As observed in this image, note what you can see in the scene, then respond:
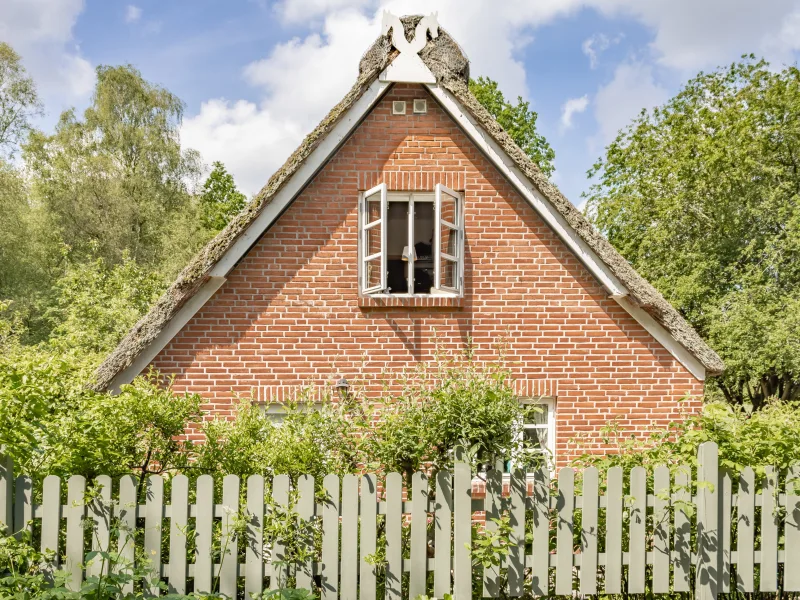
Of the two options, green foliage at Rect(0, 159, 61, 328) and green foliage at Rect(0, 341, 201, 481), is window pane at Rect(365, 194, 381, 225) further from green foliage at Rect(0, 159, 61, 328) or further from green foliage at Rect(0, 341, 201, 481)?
green foliage at Rect(0, 159, 61, 328)

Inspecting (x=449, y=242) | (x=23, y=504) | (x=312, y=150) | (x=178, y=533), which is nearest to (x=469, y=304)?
(x=449, y=242)

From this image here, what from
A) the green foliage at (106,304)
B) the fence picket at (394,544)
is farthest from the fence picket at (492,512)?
the green foliage at (106,304)

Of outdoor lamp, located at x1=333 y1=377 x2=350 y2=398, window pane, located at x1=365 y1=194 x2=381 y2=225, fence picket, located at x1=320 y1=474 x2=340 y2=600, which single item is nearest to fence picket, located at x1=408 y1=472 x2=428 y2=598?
fence picket, located at x1=320 y1=474 x2=340 y2=600

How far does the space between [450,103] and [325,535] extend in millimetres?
5189

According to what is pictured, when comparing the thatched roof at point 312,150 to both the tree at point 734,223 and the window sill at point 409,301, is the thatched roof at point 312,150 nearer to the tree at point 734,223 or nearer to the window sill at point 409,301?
the window sill at point 409,301

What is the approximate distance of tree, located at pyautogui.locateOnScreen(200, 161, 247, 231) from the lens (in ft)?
112

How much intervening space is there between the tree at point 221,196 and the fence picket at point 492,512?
105 feet

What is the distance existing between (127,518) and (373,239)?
4.29 metres

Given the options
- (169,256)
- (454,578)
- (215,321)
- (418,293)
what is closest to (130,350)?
(215,321)

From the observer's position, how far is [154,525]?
4.20m

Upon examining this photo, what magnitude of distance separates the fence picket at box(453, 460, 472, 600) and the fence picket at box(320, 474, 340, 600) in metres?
0.88

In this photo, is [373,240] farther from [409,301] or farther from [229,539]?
[229,539]

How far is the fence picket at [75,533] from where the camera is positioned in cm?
409

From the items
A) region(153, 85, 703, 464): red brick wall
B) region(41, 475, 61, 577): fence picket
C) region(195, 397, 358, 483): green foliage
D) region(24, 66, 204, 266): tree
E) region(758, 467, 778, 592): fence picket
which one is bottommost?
region(758, 467, 778, 592): fence picket
